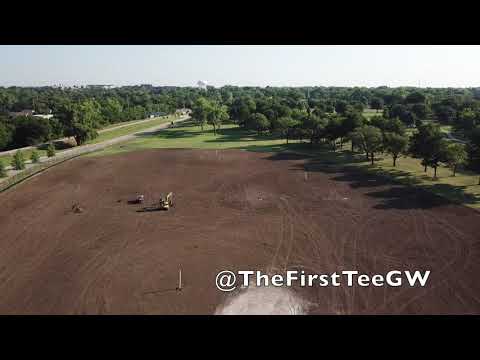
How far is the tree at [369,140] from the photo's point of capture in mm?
62406

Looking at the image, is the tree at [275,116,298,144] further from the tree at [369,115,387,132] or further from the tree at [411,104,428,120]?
the tree at [411,104,428,120]

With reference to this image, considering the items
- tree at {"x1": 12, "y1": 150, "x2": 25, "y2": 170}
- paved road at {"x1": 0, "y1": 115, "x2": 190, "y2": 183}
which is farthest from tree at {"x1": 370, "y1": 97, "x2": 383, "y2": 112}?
tree at {"x1": 12, "y1": 150, "x2": 25, "y2": 170}

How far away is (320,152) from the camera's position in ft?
252

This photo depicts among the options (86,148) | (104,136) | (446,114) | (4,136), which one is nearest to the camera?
(4,136)

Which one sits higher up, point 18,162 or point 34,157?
point 18,162

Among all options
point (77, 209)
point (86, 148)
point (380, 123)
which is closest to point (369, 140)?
point (380, 123)

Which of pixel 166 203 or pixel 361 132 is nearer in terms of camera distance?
pixel 166 203

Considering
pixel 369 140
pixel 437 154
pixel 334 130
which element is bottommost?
pixel 437 154

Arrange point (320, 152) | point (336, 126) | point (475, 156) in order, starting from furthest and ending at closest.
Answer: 1. point (336, 126)
2. point (320, 152)
3. point (475, 156)

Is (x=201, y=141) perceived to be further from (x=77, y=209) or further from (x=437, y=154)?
(x=437, y=154)

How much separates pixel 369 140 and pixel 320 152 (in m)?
14.9

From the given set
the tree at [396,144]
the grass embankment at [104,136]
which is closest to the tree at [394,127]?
the tree at [396,144]

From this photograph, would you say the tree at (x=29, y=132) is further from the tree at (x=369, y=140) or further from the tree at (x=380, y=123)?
the tree at (x=380, y=123)
